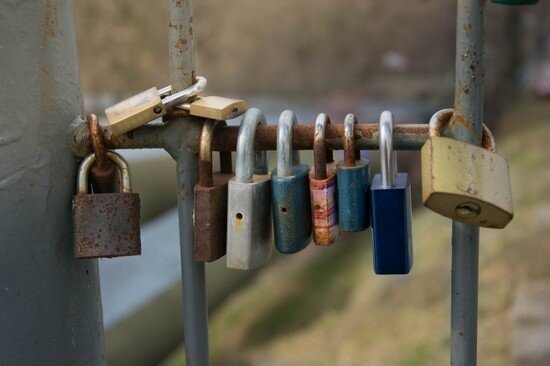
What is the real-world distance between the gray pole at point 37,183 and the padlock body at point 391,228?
0.30 meters

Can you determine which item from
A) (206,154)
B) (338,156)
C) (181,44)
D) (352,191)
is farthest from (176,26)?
(338,156)

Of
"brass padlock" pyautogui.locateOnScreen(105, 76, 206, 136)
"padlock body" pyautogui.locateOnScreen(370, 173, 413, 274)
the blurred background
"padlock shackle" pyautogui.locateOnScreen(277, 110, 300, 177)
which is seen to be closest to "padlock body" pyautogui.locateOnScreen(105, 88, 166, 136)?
"brass padlock" pyautogui.locateOnScreen(105, 76, 206, 136)

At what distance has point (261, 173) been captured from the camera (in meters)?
0.77

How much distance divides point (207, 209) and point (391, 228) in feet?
0.57

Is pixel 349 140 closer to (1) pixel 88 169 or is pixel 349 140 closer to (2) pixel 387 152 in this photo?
(2) pixel 387 152

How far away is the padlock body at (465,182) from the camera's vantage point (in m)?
0.59

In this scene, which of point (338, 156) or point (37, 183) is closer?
point (37, 183)

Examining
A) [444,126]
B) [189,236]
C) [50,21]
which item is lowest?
Answer: [189,236]

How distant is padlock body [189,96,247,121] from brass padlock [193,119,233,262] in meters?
0.02

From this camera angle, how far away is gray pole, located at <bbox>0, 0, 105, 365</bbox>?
706 mm

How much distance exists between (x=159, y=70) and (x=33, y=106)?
4.83 m

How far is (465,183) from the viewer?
0.60 m

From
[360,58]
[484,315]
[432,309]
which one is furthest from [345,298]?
[360,58]

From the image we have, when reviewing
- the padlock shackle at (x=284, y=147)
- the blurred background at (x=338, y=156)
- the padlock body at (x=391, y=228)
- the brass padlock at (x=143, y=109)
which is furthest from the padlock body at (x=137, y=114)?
the blurred background at (x=338, y=156)
